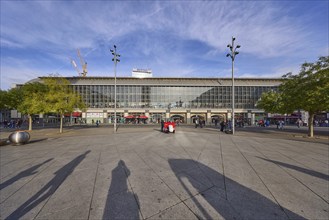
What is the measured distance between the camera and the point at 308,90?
16.0m

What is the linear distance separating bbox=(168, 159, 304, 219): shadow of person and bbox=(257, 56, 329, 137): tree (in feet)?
52.4

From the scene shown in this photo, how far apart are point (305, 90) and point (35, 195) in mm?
22348

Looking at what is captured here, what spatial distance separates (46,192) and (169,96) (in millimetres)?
55152

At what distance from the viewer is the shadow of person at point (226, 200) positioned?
349cm

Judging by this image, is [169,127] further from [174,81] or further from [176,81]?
[176,81]

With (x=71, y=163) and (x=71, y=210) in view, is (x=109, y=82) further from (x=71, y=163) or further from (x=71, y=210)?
(x=71, y=210)

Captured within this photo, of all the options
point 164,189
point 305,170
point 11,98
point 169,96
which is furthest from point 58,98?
point 169,96

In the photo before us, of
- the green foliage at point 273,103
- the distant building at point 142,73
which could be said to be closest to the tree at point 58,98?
the green foliage at point 273,103

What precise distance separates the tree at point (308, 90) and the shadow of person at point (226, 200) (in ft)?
52.4

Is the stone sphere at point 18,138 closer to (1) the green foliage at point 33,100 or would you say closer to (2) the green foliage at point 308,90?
(1) the green foliage at point 33,100

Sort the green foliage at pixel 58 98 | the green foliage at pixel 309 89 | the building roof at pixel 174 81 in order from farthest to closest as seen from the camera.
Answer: the building roof at pixel 174 81, the green foliage at pixel 58 98, the green foliage at pixel 309 89

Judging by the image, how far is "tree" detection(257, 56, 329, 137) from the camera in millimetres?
15058

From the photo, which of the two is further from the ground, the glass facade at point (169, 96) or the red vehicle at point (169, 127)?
the glass facade at point (169, 96)

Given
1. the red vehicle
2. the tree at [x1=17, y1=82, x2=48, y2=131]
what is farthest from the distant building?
the red vehicle
